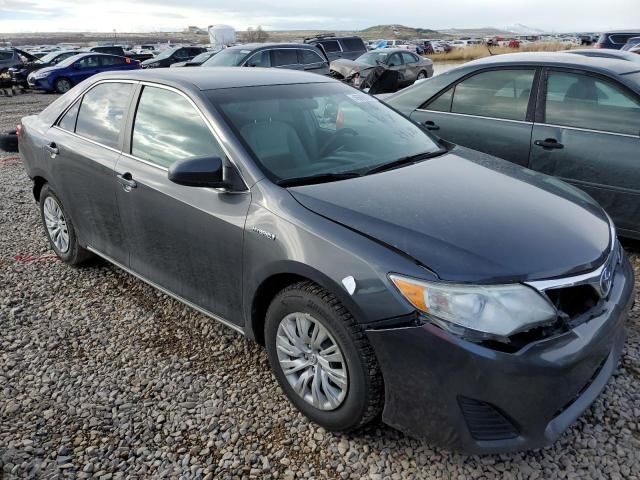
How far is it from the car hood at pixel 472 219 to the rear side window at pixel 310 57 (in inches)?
475

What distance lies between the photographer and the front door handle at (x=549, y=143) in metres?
4.31

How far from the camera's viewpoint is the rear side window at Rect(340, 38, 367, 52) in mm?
21859

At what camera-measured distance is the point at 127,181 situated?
318 cm

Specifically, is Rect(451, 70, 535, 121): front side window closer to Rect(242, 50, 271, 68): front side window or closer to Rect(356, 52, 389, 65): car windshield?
Rect(242, 50, 271, 68): front side window

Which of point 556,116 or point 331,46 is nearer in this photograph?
point 556,116

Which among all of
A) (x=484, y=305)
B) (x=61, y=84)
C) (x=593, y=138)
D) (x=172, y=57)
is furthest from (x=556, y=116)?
(x=172, y=57)

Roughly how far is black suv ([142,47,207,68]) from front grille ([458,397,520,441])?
72.2 feet

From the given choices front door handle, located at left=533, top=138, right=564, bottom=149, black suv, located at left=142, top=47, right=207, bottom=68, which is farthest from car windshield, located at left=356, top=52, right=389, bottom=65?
front door handle, located at left=533, top=138, right=564, bottom=149

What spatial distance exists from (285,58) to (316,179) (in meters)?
11.7

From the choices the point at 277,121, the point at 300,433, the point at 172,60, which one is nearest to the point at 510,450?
the point at 300,433

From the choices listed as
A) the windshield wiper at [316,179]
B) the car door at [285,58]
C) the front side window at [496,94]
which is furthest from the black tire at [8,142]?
the car door at [285,58]

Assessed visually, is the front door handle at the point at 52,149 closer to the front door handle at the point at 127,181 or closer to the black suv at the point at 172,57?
the front door handle at the point at 127,181

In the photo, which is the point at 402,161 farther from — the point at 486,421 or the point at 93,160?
the point at 93,160

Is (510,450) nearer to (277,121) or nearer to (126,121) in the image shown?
(277,121)
